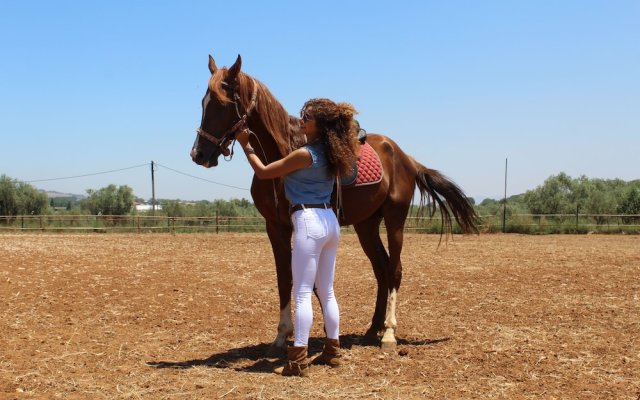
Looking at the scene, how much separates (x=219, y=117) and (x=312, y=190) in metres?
0.96

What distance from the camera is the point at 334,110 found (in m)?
3.90

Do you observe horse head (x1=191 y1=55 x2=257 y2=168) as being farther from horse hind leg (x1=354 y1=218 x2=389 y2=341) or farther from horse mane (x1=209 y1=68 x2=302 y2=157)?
horse hind leg (x1=354 y1=218 x2=389 y2=341)

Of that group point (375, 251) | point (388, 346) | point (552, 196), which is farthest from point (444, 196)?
point (552, 196)

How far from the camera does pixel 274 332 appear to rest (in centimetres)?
557

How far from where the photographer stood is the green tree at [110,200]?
41125mm

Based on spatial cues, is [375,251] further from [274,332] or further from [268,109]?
[268,109]

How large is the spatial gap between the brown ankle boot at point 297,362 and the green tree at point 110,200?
39.7m

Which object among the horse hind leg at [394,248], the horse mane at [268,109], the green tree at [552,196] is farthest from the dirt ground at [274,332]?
the green tree at [552,196]

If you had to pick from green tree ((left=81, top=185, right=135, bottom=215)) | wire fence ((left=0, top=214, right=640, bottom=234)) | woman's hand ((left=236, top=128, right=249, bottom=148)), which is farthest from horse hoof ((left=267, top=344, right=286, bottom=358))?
green tree ((left=81, top=185, right=135, bottom=215))

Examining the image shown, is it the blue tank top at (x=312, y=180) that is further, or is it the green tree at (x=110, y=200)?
the green tree at (x=110, y=200)

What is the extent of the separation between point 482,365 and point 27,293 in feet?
17.9

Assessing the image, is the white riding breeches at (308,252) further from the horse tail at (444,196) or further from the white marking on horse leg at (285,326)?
the horse tail at (444,196)

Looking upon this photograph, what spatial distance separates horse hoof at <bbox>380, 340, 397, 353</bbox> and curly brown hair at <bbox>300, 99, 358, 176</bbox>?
174cm

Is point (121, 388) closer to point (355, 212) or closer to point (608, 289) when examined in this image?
point (355, 212)
